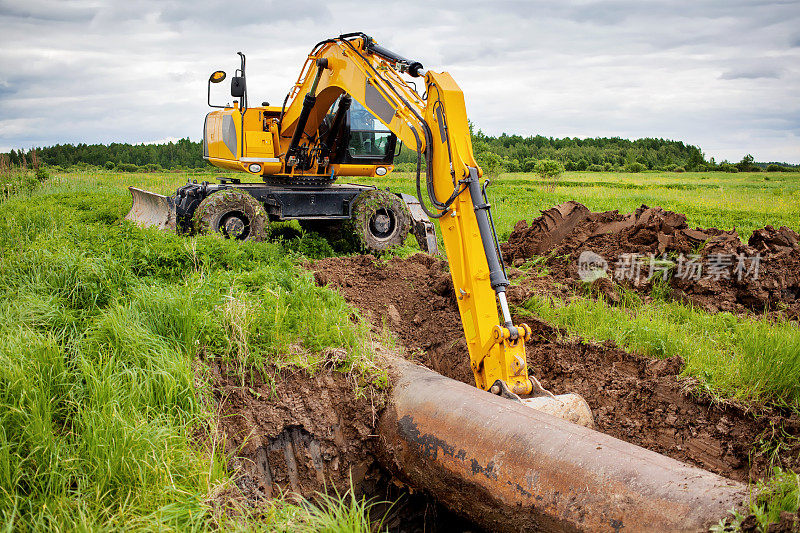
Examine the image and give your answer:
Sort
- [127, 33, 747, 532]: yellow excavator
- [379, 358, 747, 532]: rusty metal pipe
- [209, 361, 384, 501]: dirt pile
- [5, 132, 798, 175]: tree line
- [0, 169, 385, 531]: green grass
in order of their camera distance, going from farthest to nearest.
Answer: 1. [5, 132, 798, 175]: tree line
2. [209, 361, 384, 501]: dirt pile
3. [0, 169, 385, 531]: green grass
4. [127, 33, 747, 532]: yellow excavator
5. [379, 358, 747, 532]: rusty metal pipe

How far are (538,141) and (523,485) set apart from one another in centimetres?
7192

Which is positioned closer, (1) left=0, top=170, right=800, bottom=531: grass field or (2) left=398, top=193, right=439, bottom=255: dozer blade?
(1) left=0, top=170, right=800, bottom=531: grass field

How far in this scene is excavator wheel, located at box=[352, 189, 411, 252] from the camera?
9.06 meters

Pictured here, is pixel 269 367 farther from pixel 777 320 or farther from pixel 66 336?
pixel 777 320

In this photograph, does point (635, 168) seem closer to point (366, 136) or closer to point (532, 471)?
point (366, 136)

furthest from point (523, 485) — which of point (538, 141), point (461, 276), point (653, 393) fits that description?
point (538, 141)

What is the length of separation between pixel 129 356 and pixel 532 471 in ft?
8.74

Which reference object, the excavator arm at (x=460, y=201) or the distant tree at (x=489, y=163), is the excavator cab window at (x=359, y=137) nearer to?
the excavator arm at (x=460, y=201)

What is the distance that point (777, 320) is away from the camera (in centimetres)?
640

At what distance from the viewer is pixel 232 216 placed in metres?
8.61

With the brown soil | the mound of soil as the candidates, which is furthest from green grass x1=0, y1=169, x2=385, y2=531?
the mound of soil

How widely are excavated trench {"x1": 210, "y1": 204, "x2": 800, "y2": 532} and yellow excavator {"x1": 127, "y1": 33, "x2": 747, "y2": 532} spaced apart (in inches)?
11.2

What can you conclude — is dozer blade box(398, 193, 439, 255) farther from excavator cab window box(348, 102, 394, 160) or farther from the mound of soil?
the mound of soil

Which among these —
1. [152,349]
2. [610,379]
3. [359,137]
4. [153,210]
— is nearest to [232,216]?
[359,137]
